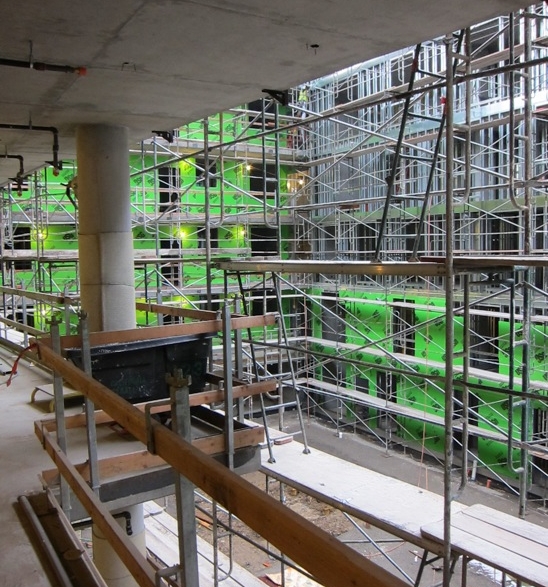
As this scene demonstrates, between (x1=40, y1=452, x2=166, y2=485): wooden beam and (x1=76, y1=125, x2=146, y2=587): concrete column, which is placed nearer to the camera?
(x1=40, y1=452, x2=166, y2=485): wooden beam

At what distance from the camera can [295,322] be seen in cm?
1888

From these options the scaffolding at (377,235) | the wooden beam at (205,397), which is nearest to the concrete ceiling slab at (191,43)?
the wooden beam at (205,397)

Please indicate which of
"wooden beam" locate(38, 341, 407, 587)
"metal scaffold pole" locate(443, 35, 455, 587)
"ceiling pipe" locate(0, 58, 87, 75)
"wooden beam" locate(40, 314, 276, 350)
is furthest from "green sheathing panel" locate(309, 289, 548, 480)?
"wooden beam" locate(38, 341, 407, 587)

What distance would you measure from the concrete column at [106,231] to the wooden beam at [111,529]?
2830mm

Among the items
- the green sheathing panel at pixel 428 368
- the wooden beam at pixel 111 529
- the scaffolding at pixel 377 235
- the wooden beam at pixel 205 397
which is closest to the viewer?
the wooden beam at pixel 111 529

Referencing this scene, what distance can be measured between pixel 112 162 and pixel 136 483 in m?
3.25

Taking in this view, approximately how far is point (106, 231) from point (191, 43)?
266cm

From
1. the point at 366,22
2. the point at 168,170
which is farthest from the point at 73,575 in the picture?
the point at 168,170

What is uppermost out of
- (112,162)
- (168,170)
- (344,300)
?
(168,170)

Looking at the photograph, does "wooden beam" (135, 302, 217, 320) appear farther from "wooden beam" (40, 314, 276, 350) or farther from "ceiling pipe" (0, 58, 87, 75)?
"ceiling pipe" (0, 58, 87, 75)

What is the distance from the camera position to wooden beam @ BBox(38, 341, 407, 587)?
109cm

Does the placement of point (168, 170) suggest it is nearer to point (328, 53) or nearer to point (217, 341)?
point (217, 341)

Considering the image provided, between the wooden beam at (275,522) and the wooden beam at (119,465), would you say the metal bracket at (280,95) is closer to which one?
the wooden beam at (119,465)

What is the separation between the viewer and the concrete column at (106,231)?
5.98 m
